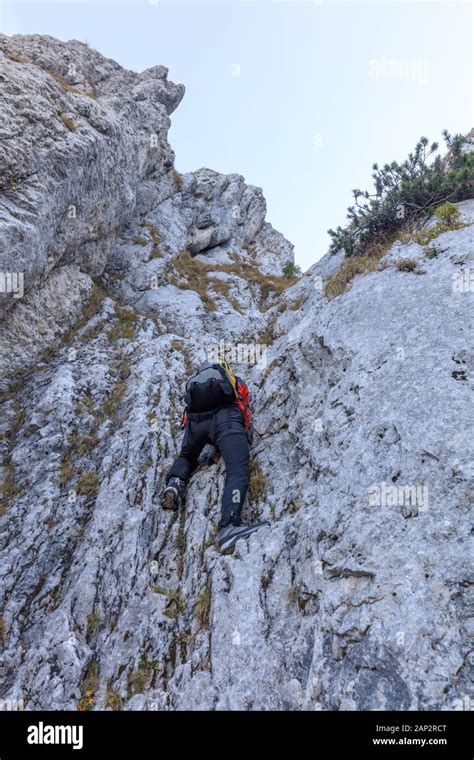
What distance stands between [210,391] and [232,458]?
190 centimetres

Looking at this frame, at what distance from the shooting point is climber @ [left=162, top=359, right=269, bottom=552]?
1027cm

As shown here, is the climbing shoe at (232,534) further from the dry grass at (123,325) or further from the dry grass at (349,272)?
the dry grass at (123,325)

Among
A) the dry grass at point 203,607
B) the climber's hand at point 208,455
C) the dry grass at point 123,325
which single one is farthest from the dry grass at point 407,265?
the dry grass at point 123,325

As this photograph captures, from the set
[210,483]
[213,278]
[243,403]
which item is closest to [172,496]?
[210,483]

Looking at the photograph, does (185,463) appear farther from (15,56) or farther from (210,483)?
(15,56)

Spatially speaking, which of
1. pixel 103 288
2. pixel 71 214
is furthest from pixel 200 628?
pixel 103 288

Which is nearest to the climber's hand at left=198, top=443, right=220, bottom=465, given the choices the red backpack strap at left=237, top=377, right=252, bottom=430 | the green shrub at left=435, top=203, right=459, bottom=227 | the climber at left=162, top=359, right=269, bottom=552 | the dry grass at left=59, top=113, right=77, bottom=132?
the climber at left=162, top=359, right=269, bottom=552

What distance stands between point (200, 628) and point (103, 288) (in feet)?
56.0

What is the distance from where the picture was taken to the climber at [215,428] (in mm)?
10266

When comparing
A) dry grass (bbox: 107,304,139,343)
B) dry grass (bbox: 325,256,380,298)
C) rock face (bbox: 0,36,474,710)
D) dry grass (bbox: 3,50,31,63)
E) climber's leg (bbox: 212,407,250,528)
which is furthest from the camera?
dry grass (bbox: 107,304,139,343)

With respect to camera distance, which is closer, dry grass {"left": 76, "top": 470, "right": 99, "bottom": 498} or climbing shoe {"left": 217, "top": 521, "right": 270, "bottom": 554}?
climbing shoe {"left": 217, "top": 521, "right": 270, "bottom": 554}

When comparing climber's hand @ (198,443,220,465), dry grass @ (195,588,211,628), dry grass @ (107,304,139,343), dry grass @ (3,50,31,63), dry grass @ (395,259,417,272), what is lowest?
dry grass @ (195,588,211,628)

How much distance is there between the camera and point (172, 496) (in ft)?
35.0

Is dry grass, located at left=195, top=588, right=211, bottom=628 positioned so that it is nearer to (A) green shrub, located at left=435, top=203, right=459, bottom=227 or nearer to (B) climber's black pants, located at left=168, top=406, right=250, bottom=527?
(B) climber's black pants, located at left=168, top=406, right=250, bottom=527
